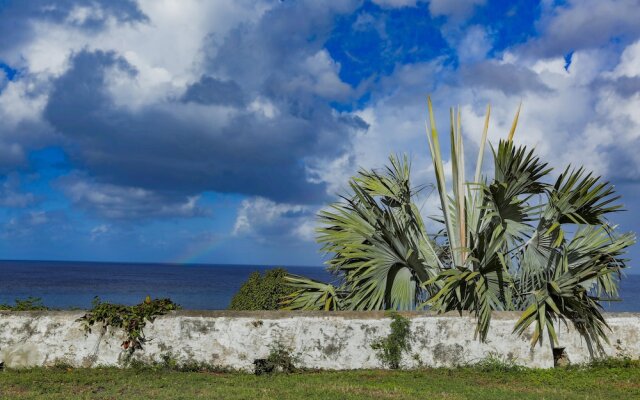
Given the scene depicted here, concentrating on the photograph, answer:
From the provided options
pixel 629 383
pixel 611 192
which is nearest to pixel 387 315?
pixel 629 383

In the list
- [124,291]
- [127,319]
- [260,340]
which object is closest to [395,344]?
[260,340]

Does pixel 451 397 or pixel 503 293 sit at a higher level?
pixel 503 293

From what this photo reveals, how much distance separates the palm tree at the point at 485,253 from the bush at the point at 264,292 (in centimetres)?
128

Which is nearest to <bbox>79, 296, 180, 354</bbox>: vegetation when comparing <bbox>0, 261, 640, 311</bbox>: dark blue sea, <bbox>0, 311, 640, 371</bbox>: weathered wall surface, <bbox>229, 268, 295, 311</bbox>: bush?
<bbox>0, 311, 640, 371</bbox>: weathered wall surface

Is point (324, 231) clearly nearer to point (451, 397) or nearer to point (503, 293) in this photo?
point (503, 293)

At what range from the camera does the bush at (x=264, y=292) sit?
451 inches

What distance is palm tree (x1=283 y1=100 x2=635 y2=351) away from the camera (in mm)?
8539

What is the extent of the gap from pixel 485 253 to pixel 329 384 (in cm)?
340

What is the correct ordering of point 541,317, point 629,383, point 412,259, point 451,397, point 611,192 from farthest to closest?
point 412,259, point 611,192, point 541,317, point 629,383, point 451,397

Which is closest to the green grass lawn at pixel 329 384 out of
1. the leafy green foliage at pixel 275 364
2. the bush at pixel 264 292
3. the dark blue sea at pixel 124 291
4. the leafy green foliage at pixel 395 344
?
the leafy green foliage at pixel 275 364

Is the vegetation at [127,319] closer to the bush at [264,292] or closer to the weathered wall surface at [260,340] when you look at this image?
the weathered wall surface at [260,340]

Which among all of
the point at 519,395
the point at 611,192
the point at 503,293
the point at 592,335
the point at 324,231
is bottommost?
the point at 519,395

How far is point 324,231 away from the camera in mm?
9992

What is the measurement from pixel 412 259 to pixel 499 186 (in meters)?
1.93
